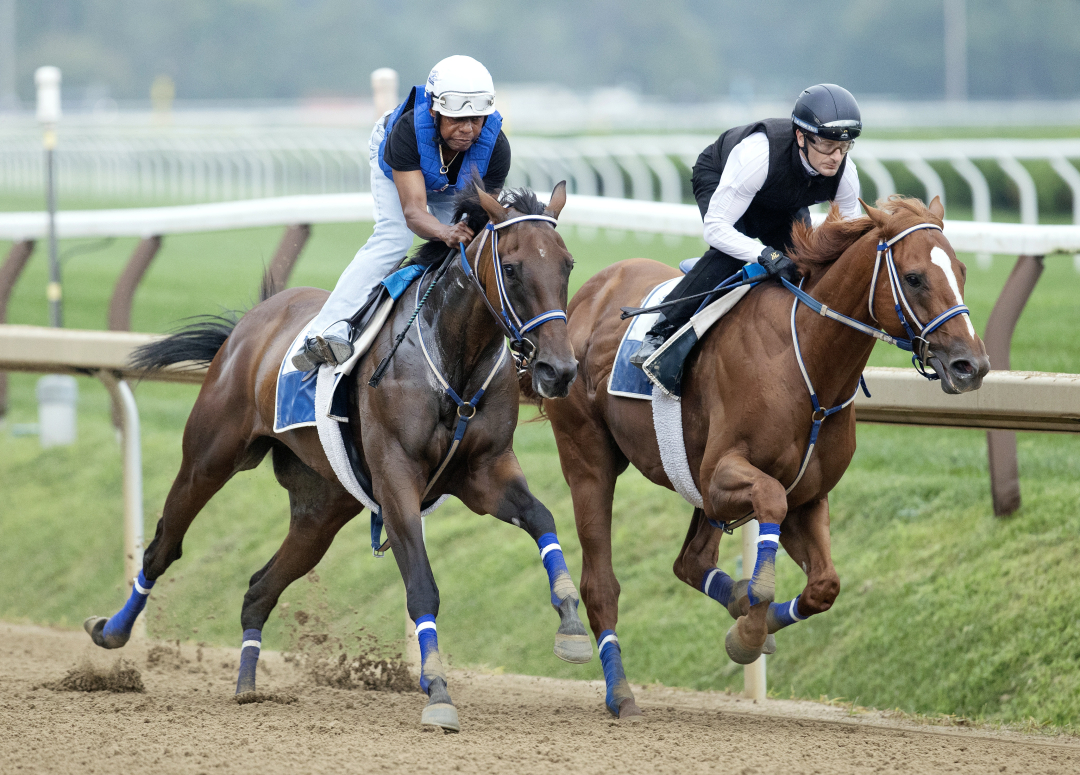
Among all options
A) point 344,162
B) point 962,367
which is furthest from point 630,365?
point 344,162

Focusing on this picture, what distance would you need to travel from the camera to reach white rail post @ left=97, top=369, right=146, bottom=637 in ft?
21.4

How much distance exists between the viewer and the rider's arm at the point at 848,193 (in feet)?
16.5

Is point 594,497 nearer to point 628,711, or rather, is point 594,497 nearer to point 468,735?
point 628,711

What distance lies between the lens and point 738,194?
4.90 meters

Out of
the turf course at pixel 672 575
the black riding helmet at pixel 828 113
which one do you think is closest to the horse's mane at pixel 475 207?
the black riding helmet at pixel 828 113

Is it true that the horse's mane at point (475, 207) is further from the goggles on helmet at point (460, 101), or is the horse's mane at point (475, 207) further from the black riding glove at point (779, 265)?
the black riding glove at point (779, 265)

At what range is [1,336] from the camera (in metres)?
6.96

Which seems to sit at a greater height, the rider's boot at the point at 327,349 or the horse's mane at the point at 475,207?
the horse's mane at the point at 475,207

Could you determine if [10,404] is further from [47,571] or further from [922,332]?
[922,332]

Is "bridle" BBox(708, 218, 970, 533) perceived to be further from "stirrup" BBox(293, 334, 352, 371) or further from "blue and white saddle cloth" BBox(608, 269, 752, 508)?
"stirrup" BBox(293, 334, 352, 371)

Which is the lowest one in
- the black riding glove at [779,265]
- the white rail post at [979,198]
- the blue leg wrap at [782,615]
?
the blue leg wrap at [782,615]

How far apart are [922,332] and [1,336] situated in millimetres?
4740

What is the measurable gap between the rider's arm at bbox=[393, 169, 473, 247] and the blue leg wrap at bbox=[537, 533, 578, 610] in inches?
41.2

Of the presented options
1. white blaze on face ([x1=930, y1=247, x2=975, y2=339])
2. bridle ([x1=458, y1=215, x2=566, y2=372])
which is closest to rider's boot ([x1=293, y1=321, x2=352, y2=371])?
bridle ([x1=458, y1=215, x2=566, y2=372])
